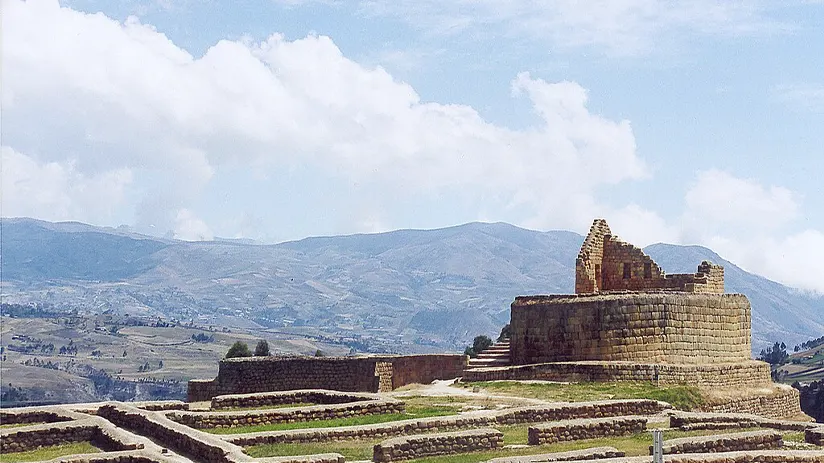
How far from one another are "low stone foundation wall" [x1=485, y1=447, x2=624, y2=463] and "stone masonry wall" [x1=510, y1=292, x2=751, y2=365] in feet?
41.5

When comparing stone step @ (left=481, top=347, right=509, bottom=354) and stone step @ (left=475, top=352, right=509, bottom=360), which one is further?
stone step @ (left=481, top=347, right=509, bottom=354)

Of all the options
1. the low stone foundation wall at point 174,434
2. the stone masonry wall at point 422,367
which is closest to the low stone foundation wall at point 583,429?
the low stone foundation wall at point 174,434

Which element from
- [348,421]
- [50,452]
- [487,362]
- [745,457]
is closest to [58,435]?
[50,452]

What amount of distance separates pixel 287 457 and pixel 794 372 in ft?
453

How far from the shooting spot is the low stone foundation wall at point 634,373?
32.2 m

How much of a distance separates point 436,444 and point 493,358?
16.6 m

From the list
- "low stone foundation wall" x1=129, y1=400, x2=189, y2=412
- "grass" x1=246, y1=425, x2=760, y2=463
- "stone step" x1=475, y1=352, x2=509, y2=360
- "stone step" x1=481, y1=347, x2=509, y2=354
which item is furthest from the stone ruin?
"low stone foundation wall" x1=129, y1=400, x2=189, y2=412

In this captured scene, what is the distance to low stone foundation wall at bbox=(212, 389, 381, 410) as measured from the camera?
3031 centimetres

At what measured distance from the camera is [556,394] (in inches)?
1200

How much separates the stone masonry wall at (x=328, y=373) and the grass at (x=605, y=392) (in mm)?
7838

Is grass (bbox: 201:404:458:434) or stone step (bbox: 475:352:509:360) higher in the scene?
stone step (bbox: 475:352:509:360)

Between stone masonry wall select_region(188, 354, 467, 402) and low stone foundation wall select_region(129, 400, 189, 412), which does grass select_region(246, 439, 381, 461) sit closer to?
low stone foundation wall select_region(129, 400, 189, 412)

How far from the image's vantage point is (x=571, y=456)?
67.4 feet

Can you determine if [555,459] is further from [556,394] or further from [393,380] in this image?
[393,380]
